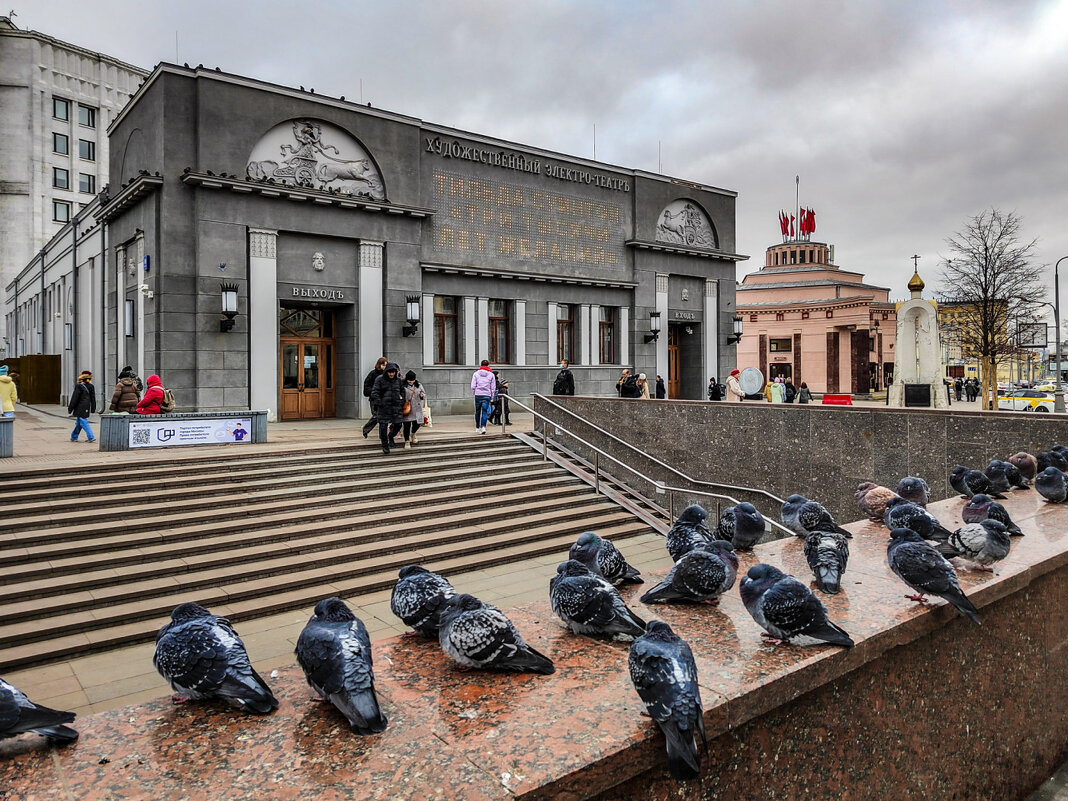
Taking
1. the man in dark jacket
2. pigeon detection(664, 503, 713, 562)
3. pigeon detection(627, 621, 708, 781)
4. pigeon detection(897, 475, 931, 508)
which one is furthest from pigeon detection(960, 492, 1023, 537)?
the man in dark jacket

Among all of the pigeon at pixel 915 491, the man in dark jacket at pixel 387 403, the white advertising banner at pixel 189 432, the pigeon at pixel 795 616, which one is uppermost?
the man in dark jacket at pixel 387 403

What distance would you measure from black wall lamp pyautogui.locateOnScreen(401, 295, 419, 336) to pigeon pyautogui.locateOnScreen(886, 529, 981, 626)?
726 inches

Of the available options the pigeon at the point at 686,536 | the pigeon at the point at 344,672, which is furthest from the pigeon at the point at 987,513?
the pigeon at the point at 344,672

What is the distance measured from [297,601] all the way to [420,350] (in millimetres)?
13860

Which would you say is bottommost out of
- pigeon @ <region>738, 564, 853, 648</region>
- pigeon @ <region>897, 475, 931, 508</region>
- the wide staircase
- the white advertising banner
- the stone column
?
the wide staircase

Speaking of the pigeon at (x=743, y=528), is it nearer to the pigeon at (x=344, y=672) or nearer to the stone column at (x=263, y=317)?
the pigeon at (x=344, y=672)

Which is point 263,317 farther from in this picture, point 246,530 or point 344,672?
point 344,672

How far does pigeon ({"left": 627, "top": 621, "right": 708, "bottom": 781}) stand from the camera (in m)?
2.44

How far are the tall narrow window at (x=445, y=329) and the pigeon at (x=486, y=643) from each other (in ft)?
65.5

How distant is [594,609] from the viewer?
139 inches

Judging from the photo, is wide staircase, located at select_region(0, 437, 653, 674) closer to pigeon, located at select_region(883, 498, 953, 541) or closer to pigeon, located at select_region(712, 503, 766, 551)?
pigeon, located at select_region(712, 503, 766, 551)

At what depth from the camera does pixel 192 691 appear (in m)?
2.91

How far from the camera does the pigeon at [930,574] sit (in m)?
3.58

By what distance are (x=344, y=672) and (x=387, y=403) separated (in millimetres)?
11441
